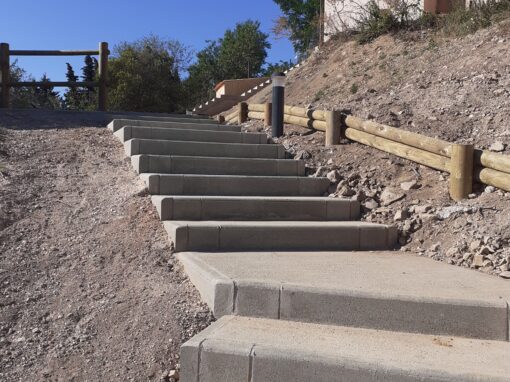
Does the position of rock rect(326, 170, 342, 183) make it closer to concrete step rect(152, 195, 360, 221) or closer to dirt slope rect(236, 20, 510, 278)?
dirt slope rect(236, 20, 510, 278)

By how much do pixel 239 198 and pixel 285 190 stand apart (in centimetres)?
91

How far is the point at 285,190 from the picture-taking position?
647 centimetres

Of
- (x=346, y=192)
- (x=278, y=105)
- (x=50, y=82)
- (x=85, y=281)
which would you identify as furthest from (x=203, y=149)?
(x=50, y=82)

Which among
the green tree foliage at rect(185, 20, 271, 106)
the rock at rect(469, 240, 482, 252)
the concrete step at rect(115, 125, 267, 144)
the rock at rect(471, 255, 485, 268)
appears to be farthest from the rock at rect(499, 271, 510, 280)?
the green tree foliage at rect(185, 20, 271, 106)

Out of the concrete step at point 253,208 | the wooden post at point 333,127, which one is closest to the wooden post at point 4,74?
the wooden post at point 333,127

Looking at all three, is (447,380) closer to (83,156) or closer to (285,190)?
(285,190)

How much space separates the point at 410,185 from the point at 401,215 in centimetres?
54

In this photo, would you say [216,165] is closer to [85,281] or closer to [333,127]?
[333,127]

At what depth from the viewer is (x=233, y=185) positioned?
6273 millimetres

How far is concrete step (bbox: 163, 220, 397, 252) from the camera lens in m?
4.80

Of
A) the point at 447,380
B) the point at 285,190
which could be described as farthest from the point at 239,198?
the point at 447,380

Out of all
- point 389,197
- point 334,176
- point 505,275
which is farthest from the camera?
point 334,176

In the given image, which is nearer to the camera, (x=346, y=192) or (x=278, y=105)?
(x=346, y=192)

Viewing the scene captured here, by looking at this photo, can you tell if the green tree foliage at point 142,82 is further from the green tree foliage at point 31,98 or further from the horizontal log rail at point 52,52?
the horizontal log rail at point 52,52
